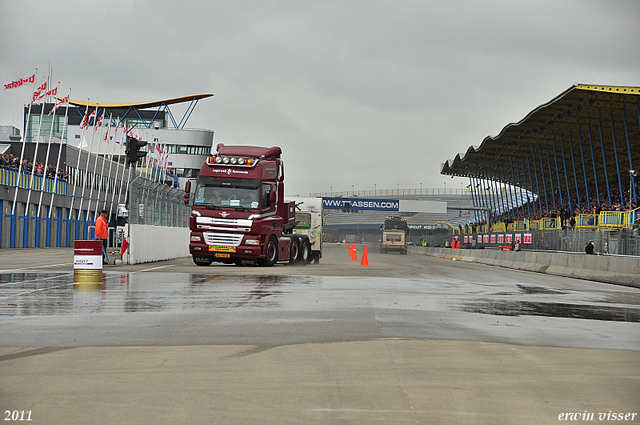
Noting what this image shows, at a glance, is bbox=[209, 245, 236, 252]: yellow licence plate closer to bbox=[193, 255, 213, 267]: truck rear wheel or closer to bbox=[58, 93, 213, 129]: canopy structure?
bbox=[193, 255, 213, 267]: truck rear wheel

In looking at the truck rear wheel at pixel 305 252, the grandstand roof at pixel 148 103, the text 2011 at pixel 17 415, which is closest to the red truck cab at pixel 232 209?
the truck rear wheel at pixel 305 252

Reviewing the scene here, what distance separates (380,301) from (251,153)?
525 inches

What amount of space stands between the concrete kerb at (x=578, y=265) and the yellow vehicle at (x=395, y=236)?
3440 centimetres

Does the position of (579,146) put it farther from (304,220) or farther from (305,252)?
(305,252)

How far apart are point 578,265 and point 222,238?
13.1 m

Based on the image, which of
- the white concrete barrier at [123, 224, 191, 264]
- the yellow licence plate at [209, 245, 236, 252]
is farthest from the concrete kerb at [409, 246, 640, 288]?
the white concrete barrier at [123, 224, 191, 264]

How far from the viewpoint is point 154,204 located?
28.1 m

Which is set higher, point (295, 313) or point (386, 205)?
point (386, 205)

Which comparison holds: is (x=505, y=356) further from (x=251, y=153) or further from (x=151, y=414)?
(x=251, y=153)

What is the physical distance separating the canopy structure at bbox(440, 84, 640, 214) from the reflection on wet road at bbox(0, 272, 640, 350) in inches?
1099

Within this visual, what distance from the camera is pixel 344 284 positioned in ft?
57.0

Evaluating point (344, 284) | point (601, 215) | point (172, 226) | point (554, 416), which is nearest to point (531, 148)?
point (601, 215)

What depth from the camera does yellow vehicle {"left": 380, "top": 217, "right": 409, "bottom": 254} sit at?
250 ft

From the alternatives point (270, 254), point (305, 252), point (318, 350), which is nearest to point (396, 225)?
point (305, 252)
